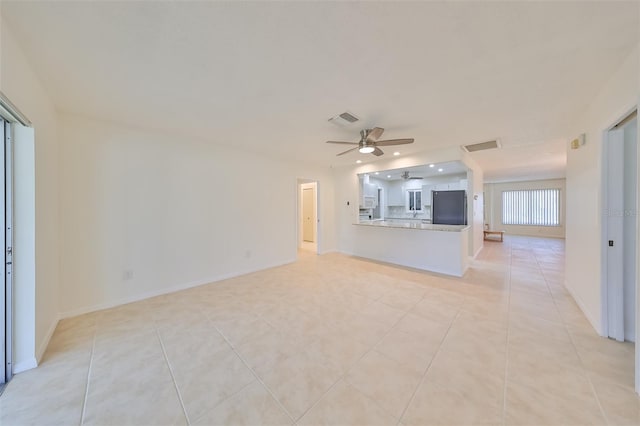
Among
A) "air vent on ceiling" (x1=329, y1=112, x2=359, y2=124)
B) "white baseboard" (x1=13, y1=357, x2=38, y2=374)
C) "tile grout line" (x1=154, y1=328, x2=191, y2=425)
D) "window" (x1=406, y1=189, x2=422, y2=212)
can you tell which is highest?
"air vent on ceiling" (x1=329, y1=112, x2=359, y2=124)

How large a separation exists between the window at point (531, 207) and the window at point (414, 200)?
4808 mm

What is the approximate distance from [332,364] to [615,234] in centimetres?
298

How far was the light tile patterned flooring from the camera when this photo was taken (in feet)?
4.61

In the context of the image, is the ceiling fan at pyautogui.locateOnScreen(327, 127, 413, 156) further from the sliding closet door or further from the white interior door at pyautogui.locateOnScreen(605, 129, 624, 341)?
the sliding closet door

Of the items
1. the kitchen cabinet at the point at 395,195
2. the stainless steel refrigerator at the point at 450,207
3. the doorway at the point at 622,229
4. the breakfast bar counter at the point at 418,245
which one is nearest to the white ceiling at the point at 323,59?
the doorway at the point at 622,229

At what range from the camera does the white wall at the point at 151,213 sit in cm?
278

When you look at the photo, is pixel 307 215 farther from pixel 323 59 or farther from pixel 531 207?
pixel 531 207

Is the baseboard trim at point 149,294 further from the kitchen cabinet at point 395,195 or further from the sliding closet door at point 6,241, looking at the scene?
the kitchen cabinet at point 395,195

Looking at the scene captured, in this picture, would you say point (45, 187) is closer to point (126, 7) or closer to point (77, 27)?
point (77, 27)

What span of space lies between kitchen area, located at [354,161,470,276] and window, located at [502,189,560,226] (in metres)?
4.48

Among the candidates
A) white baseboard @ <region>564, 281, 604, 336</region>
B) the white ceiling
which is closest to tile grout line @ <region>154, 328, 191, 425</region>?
the white ceiling

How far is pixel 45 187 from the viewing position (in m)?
2.19

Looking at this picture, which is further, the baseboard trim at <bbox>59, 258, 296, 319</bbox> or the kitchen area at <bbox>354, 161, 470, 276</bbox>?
the kitchen area at <bbox>354, 161, 470, 276</bbox>

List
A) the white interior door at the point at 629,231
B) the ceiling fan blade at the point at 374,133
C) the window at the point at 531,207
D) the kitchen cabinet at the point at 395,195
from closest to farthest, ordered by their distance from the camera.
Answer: the white interior door at the point at 629,231
the ceiling fan blade at the point at 374,133
the kitchen cabinet at the point at 395,195
the window at the point at 531,207
